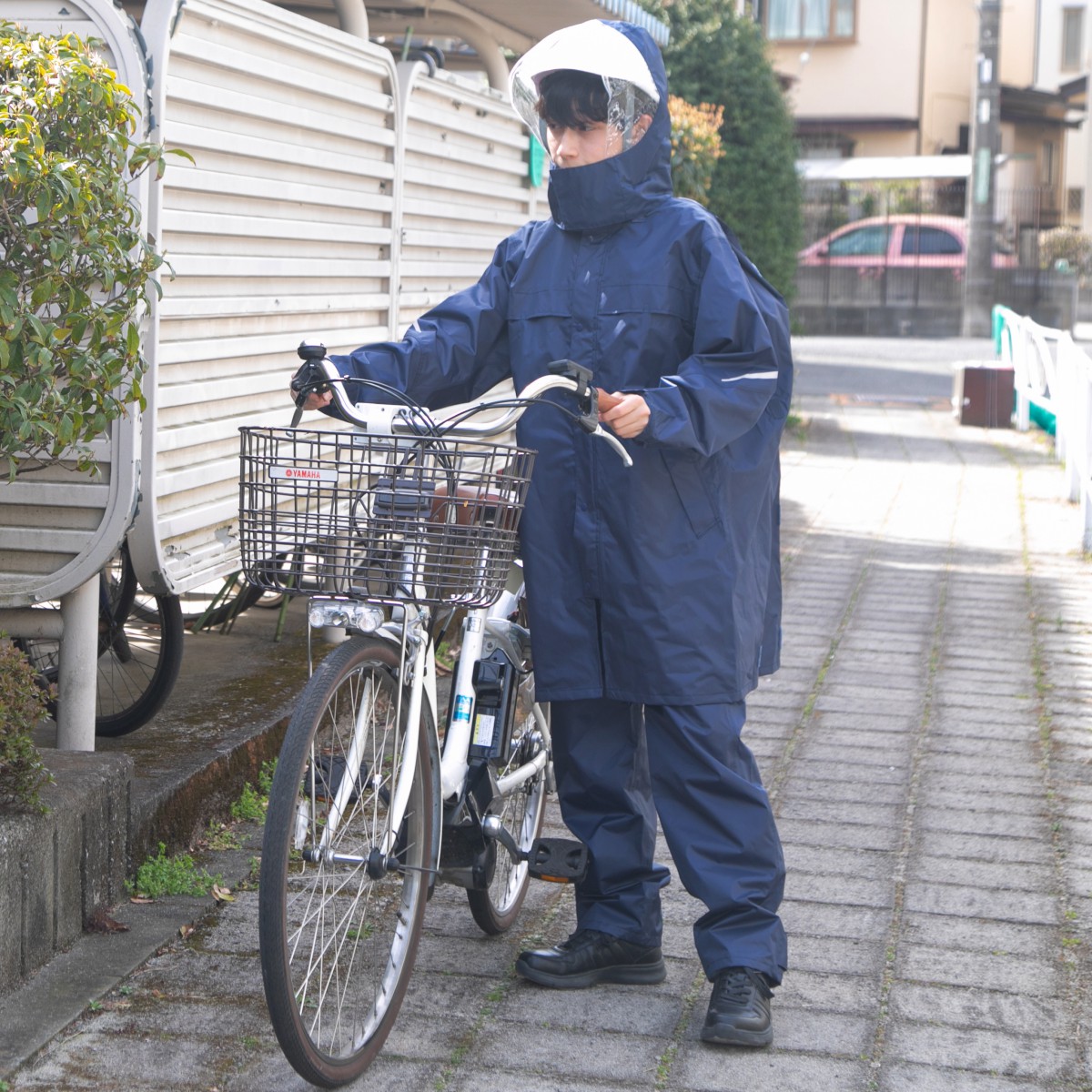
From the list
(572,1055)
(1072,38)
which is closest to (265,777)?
(572,1055)

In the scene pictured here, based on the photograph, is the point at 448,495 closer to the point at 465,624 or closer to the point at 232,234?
the point at 465,624

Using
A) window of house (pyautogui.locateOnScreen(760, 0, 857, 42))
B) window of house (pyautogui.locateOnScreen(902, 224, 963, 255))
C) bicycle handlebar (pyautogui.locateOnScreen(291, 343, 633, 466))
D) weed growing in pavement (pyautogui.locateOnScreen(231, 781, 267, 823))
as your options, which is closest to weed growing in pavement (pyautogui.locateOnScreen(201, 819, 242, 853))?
weed growing in pavement (pyautogui.locateOnScreen(231, 781, 267, 823))

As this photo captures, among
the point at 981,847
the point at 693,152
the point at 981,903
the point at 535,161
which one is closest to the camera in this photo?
the point at 981,903

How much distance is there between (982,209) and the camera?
2470cm

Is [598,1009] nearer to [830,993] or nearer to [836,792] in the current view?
[830,993]

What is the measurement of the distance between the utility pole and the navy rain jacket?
22354mm

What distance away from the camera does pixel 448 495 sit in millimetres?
2832

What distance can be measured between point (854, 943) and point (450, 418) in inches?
66.9

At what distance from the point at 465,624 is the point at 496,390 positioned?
4.14m

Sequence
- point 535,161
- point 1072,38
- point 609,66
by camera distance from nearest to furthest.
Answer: point 609,66 < point 535,161 < point 1072,38

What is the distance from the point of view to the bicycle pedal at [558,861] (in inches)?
138

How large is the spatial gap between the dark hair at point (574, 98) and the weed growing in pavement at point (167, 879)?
78.2 inches

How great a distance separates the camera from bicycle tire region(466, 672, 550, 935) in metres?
3.70

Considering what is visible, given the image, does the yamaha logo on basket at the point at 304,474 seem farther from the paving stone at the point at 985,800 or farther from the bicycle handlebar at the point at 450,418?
the paving stone at the point at 985,800
